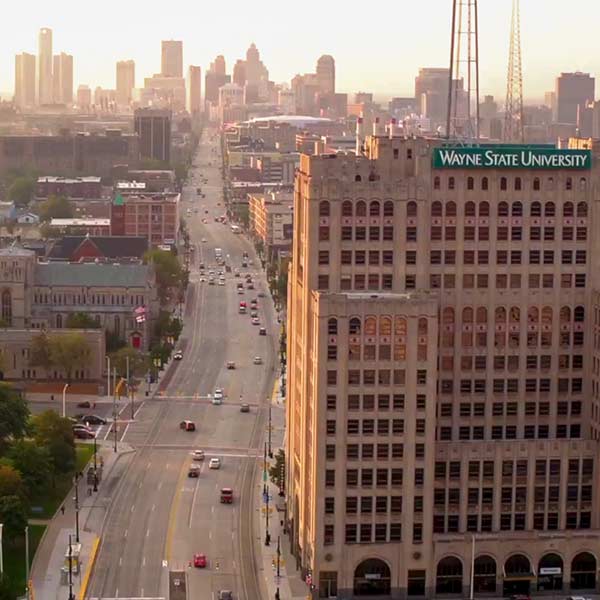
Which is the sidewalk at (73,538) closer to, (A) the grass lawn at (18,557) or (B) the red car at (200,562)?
(A) the grass lawn at (18,557)

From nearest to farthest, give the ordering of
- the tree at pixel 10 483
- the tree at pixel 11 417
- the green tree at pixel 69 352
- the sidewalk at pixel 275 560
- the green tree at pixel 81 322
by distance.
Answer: the sidewalk at pixel 275 560
the tree at pixel 10 483
the tree at pixel 11 417
the green tree at pixel 69 352
the green tree at pixel 81 322

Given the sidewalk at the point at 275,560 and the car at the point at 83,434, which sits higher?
the car at the point at 83,434

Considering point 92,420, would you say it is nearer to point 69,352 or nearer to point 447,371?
point 69,352

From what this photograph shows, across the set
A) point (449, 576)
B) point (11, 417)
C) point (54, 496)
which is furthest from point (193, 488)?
point (449, 576)

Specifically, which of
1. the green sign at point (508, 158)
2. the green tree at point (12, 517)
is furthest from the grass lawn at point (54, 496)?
the green sign at point (508, 158)

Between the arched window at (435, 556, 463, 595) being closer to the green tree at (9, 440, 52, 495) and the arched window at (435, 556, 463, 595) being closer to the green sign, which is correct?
the green sign

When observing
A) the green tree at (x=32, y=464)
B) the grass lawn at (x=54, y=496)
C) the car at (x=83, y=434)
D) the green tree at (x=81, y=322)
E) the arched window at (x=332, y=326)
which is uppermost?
the arched window at (x=332, y=326)

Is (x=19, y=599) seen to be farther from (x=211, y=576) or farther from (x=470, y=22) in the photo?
(x=470, y=22)

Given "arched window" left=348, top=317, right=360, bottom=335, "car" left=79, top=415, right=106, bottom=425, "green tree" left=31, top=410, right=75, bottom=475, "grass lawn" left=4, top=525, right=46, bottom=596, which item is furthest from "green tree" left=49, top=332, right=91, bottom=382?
"arched window" left=348, top=317, right=360, bottom=335
